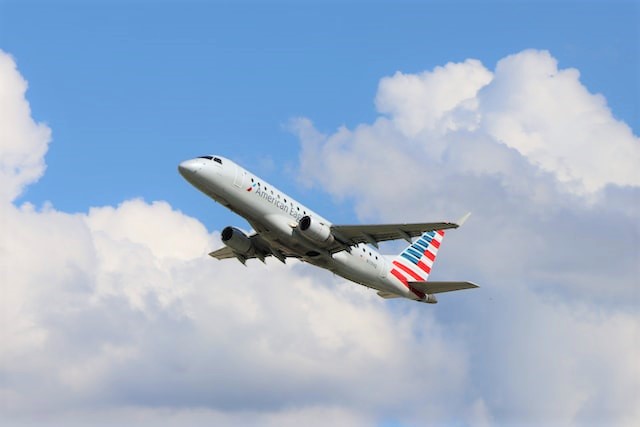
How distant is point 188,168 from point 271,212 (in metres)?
6.08

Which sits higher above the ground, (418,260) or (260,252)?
(418,260)

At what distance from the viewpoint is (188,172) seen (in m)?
63.7

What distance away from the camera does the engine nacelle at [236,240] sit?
73.8m

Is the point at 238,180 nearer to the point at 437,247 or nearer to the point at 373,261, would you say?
the point at 373,261

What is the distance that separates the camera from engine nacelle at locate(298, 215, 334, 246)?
66.3m

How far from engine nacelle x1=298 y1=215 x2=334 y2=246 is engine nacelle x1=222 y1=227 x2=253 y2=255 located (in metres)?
8.45

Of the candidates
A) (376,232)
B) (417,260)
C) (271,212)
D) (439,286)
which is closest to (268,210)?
(271,212)

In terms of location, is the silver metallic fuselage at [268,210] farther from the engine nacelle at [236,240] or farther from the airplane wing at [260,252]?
the engine nacelle at [236,240]

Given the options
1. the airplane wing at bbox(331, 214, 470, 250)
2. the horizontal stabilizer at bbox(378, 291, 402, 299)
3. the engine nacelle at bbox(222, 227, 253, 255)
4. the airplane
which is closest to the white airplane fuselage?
the airplane

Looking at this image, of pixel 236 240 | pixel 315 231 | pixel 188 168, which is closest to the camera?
pixel 188 168

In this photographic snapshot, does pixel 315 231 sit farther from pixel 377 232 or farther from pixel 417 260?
pixel 417 260

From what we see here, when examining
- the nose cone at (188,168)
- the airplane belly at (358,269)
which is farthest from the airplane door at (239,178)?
the airplane belly at (358,269)

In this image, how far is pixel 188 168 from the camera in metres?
63.6

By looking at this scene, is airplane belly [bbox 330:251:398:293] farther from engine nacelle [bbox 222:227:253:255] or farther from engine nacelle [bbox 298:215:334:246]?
engine nacelle [bbox 222:227:253:255]
